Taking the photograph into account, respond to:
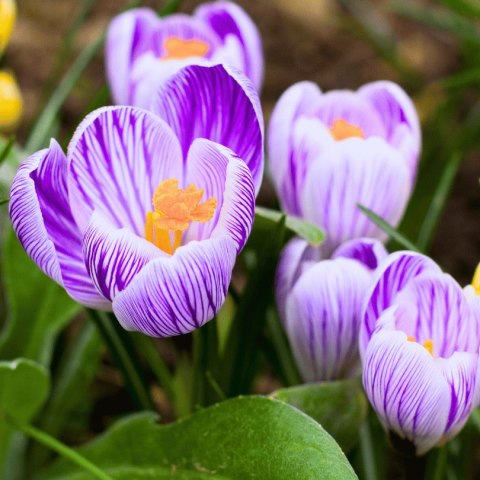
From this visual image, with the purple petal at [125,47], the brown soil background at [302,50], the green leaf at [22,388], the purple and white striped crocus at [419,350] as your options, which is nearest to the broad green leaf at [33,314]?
the green leaf at [22,388]

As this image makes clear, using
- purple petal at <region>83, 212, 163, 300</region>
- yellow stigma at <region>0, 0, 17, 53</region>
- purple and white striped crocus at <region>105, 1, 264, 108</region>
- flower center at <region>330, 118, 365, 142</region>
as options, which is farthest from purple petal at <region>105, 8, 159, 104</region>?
purple petal at <region>83, 212, 163, 300</region>

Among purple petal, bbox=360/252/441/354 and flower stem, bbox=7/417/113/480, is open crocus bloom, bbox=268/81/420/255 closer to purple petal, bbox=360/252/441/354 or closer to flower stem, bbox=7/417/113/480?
purple petal, bbox=360/252/441/354

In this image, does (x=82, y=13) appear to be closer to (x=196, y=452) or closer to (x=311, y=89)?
(x=311, y=89)

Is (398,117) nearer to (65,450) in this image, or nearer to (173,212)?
(173,212)

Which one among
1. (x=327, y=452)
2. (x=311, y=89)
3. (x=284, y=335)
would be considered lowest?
(x=284, y=335)

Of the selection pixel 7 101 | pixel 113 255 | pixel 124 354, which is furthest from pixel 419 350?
pixel 7 101

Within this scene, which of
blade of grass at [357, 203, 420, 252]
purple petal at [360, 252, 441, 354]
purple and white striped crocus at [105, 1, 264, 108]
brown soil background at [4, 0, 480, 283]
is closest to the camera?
purple petal at [360, 252, 441, 354]

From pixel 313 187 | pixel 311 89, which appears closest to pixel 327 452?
pixel 313 187

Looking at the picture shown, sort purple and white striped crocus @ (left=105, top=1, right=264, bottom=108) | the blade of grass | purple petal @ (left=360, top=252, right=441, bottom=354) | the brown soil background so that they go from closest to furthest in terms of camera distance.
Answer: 1. purple petal @ (left=360, top=252, right=441, bottom=354)
2. the blade of grass
3. purple and white striped crocus @ (left=105, top=1, right=264, bottom=108)
4. the brown soil background
